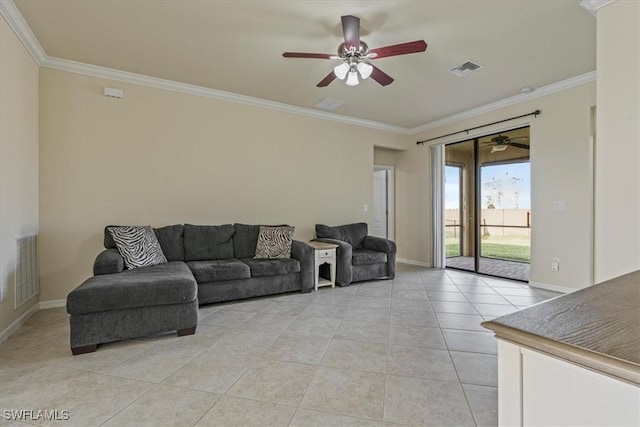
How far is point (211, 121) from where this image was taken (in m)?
4.25

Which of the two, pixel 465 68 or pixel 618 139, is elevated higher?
A: pixel 465 68

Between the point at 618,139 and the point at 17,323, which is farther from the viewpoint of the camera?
the point at 17,323

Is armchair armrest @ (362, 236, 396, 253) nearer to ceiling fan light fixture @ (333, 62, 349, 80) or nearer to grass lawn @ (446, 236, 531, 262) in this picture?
grass lawn @ (446, 236, 531, 262)

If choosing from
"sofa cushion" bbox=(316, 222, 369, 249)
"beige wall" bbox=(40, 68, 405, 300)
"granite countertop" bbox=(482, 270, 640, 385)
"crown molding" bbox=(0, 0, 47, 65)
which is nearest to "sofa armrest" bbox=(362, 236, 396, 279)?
"sofa cushion" bbox=(316, 222, 369, 249)

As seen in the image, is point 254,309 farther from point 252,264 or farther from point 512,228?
point 512,228

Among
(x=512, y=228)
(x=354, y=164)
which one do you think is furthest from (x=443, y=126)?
(x=512, y=228)

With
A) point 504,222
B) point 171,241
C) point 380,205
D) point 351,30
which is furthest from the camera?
point 380,205

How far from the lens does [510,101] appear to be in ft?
14.7

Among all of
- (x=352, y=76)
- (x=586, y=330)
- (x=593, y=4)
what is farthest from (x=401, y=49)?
(x=586, y=330)

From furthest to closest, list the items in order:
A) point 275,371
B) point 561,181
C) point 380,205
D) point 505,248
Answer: point 380,205 < point 505,248 < point 561,181 < point 275,371

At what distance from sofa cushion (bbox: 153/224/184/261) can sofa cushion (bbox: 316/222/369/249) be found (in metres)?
2.08

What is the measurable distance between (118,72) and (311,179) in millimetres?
2914

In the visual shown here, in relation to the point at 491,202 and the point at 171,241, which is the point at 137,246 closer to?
the point at 171,241

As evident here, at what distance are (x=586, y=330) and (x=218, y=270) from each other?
3.27m
